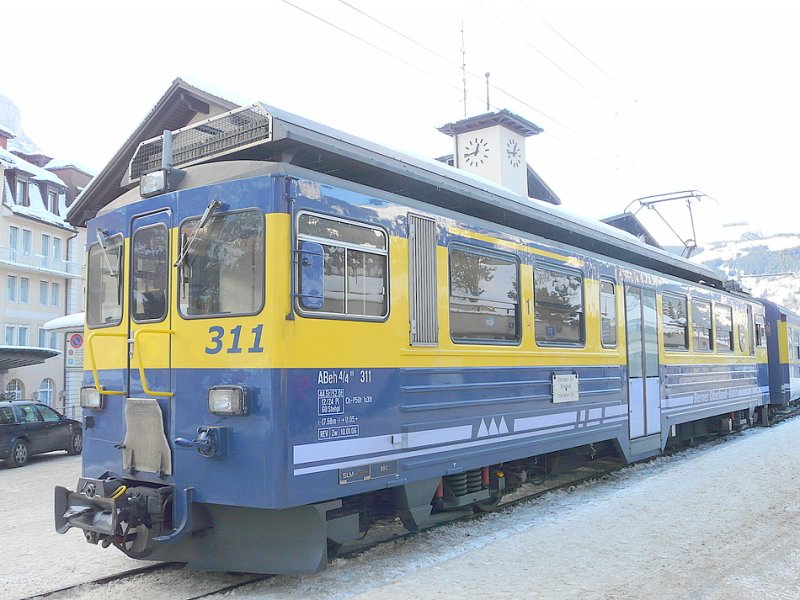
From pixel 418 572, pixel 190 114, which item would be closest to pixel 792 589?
pixel 418 572

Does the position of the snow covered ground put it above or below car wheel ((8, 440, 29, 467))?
above

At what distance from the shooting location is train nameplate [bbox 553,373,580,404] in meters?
7.66

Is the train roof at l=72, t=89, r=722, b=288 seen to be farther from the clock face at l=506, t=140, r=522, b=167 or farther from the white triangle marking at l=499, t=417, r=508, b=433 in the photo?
the clock face at l=506, t=140, r=522, b=167

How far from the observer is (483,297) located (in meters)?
6.75

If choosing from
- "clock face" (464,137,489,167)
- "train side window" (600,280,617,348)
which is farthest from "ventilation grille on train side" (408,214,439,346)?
"clock face" (464,137,489,167)

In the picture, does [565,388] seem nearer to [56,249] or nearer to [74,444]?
[74,444]

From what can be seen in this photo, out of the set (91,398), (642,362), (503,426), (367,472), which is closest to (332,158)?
(367,472)

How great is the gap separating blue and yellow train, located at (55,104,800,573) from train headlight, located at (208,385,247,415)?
1 centimetres

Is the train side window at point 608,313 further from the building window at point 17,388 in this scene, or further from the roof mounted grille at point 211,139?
the building window at point 17,388

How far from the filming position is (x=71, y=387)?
32.2 meters

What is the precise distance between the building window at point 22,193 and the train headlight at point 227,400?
3019 cm

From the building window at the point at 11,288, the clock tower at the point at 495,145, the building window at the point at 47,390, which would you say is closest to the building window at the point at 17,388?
the building window at the point at 47,390

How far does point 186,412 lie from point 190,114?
40.5 feet

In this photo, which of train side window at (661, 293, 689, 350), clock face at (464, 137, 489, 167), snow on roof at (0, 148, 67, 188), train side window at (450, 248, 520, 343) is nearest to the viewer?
train side window at (450, 248, 520, 343)
